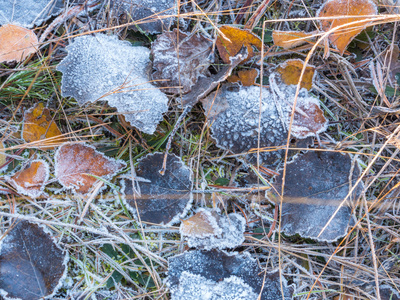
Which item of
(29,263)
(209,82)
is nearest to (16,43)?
(209,82)

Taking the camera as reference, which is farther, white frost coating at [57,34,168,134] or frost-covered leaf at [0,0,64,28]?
frost-covered leaf at [0,0,64,28]

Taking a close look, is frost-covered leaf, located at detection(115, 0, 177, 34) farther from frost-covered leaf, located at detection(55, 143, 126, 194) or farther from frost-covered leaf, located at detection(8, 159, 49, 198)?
frost-covered leaf, located at detection(8, 159, 49, 198)

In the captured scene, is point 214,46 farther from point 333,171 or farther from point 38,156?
point 38,156

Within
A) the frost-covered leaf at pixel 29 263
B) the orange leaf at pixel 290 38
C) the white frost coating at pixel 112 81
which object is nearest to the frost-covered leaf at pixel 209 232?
the white frost coating at pixel 112 81

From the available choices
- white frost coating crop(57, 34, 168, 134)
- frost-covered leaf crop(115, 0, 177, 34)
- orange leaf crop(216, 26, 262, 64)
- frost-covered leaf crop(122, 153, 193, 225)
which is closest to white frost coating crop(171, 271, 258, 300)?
frost-covered leaf crop(122, 153, 193, 225)

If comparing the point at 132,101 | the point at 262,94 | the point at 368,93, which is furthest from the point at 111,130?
the point at 368,93
